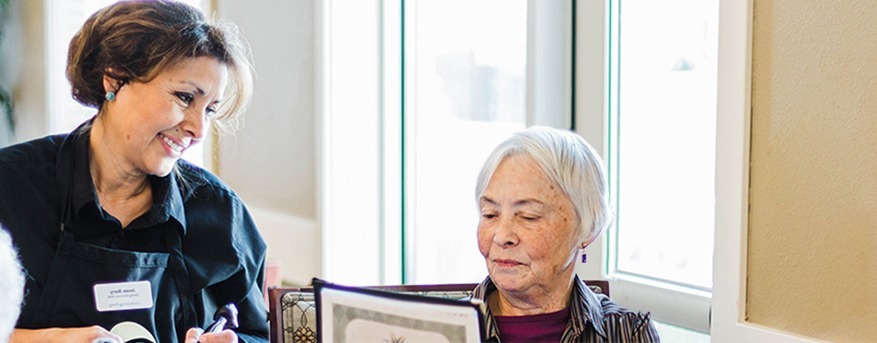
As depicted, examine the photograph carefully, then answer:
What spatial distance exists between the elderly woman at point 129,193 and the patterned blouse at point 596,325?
68 cm

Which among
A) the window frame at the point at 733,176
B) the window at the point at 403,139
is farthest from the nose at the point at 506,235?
the window at the point at 403,139

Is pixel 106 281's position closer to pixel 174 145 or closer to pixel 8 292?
pixel 174 145

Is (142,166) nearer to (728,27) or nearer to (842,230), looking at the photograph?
(728,27)

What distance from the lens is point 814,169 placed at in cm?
176

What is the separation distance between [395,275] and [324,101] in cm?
68

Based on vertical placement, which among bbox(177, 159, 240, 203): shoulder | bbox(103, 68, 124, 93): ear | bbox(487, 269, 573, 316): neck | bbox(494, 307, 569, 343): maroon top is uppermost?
bbox(103, 68, 124, 93): ear

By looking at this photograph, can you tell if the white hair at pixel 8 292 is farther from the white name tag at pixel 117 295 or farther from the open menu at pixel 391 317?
the white name tag at pixel 117 295

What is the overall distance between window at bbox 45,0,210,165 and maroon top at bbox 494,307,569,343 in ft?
9.33

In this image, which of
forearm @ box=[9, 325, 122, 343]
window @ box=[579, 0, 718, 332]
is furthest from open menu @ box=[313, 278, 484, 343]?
window @ box=[579, 0, 718, 332]

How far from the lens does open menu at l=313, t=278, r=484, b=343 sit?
137 cm

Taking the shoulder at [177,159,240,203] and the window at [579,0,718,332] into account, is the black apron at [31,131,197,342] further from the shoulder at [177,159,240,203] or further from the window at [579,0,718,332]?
the window at [579,0,718,332]

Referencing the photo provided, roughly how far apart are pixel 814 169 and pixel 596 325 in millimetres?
488

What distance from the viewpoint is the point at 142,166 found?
2031mm

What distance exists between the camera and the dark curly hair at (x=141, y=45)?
1.99 m
